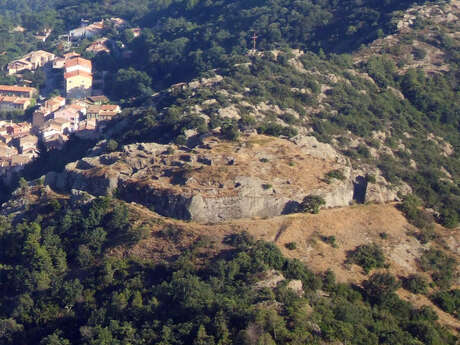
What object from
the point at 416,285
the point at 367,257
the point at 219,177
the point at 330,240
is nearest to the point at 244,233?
the point at 330,240

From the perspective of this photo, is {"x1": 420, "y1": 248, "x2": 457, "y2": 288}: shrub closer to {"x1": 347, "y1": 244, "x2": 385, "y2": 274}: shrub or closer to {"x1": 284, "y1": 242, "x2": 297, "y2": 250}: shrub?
→ {"x1": 347, "y1": 244, "x2": 385, "y2": 274}: shrub

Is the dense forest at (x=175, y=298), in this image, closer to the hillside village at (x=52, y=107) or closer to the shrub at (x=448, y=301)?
the shrub at (x=448, y=301)

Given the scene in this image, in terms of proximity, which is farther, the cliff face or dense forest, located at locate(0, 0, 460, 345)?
the cliff face

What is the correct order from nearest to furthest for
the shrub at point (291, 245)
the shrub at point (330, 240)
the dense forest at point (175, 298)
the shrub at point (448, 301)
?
the dense forest at point (175, 298) → the shrub at point (448, 301) → the shrub at point (291, 245) → the shrub at point (330, 240)

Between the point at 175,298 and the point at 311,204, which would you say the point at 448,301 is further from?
the point at 175,298

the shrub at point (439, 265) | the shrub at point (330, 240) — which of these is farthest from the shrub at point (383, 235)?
the shrub at point (330, 240)

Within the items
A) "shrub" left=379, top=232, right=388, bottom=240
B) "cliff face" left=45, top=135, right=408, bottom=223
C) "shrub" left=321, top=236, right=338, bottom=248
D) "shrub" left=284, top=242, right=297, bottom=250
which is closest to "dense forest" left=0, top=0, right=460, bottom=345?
"shrub" left=321, top=236, right=338, bottom=248
